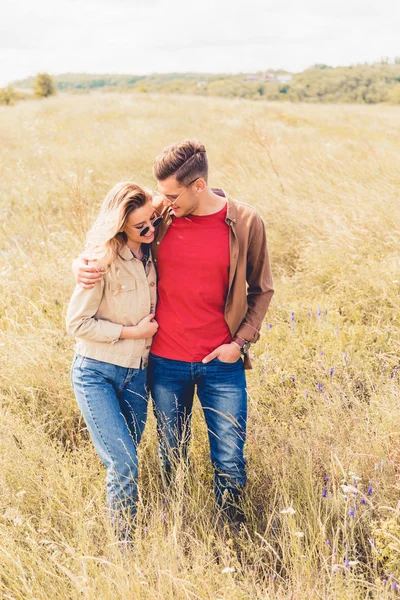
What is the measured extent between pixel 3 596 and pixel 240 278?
171cm

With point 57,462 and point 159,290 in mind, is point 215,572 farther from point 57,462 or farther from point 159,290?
point 159,290

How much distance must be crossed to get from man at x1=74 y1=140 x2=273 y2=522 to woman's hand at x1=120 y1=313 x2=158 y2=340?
9cm

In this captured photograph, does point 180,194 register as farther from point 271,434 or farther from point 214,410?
point 271,434

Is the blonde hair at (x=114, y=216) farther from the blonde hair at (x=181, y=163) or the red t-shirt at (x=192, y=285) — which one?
the red t-shirt at (x=192, y=285)

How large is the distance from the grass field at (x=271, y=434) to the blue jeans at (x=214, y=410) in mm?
125

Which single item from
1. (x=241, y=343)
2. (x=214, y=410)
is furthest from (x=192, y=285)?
(x=214, y=410)

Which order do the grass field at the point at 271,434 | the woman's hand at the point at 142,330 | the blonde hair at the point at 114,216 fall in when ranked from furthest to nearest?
the woman's hand at the point at 142,330, the blonde hair at the point at 114,216, the grass field at the point at 271,434

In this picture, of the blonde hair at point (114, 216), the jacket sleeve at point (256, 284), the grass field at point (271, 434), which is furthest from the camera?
the jacket sleeve at point (256, 284)

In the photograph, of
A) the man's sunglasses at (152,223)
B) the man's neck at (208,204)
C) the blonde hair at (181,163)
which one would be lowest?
the man's sunglasses at (152,223)

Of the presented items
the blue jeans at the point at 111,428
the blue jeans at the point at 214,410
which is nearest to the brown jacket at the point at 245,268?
the blue jeans at the point at 214,410

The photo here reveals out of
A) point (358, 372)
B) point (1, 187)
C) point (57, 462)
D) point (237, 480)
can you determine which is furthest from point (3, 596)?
point (1, 187)

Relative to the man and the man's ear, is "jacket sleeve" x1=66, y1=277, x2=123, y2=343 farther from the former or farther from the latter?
the man's ear

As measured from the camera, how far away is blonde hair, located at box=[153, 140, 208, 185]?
240 cm

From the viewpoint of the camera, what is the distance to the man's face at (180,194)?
242cm
